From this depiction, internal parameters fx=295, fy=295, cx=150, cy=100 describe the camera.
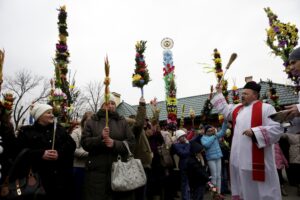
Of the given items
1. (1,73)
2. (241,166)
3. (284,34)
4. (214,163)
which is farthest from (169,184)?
(284,34)

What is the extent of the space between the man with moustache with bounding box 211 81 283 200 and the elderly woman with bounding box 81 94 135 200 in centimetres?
165

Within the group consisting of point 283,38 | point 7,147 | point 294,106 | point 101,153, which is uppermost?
point 283,38

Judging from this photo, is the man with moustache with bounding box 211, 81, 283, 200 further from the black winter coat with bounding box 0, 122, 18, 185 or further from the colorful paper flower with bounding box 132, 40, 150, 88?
the black winter coat with bounding box 0, 122, 18, 185

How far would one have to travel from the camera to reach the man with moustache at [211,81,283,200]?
425 centimetres

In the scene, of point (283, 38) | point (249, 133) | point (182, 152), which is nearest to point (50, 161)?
point (249, 133)

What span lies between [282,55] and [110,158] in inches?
253

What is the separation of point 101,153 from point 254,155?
2246 millimetres

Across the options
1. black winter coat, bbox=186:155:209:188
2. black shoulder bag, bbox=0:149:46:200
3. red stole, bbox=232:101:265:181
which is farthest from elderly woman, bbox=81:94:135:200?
black winter coat, bbox=186:155:209:188

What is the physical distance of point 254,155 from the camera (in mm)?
4367

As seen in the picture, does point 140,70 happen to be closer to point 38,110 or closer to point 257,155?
point 38,110

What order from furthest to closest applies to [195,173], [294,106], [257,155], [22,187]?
[195,173]
[257,155]
[22,187]
[294,106]

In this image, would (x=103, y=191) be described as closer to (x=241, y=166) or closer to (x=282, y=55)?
(x=241, y=166)

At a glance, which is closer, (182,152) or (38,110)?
(38,110)

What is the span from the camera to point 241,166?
14.5 feet
